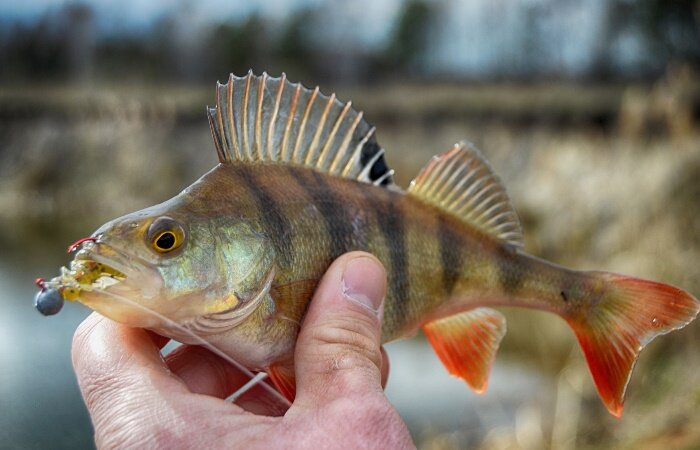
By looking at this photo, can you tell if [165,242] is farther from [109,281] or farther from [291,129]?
[291,129]

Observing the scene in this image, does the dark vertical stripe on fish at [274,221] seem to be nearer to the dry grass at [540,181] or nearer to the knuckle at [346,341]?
the knuckle at [346,341]

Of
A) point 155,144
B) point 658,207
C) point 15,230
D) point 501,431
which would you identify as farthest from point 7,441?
point 155,144

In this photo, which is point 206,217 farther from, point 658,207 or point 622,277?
point 658,207

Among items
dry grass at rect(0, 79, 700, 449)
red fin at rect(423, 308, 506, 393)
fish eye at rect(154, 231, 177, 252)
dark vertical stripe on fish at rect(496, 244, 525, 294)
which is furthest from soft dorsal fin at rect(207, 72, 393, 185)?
dry grass at rect(0, 79, 700, 449)

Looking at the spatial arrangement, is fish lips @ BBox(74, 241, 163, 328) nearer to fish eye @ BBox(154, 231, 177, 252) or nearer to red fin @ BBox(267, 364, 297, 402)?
fish eye @ BBox(154, 231, 177, 252)

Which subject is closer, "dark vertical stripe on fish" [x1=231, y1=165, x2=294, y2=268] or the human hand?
the human hand
